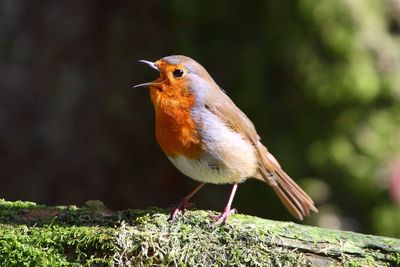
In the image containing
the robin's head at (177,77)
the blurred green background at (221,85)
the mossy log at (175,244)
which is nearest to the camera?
the mossy log at (175,244)

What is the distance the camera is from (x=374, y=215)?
6488 mm

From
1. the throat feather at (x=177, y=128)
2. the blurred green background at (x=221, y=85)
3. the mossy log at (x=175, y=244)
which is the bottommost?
the mossy log at (x=175, y=244)

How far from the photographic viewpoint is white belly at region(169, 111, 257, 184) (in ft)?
13.9

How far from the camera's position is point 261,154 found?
471cm

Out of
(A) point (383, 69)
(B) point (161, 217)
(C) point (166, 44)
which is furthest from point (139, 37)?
(B) point (161, 217)

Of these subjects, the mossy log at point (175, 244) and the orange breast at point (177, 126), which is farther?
the orange breast at point (177, 126)

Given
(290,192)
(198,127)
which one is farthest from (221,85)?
(198,127)

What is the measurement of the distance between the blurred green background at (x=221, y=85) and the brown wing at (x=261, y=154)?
4.94 feet

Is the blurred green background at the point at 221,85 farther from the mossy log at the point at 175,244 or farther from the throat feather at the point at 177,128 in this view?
the mossy log at the point at 175,244

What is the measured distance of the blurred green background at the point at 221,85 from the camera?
6438mm

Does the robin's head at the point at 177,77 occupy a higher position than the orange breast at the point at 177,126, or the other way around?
the robin's head at the point at 177,77

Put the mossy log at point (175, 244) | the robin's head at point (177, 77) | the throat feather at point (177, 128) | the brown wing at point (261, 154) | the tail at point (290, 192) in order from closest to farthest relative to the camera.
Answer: the mossy log at point (175, 244), the throat feather at point (177, 128), the robin's head at point (177, 77), the brown wing at point (261, 154), the tail at point (290, 192)

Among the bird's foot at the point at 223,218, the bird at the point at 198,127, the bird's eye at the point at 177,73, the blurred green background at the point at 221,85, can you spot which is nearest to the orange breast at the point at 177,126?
the bird at the point at 198,127

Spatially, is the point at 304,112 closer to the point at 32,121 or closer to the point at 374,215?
the point at 374,215
